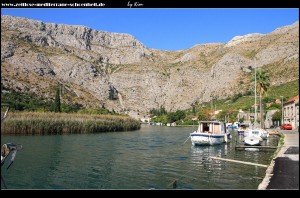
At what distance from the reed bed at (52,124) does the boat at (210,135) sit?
23111 millimetres

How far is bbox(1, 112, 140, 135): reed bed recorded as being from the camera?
166 ft

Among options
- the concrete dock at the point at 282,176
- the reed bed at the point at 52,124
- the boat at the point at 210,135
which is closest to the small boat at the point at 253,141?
the boat at the point at 210,135

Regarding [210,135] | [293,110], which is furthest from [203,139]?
[293,110]

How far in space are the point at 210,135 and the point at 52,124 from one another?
26511 mm

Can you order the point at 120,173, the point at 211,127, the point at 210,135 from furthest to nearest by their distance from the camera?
the point at 211,127 < the point at 210,135 < the point at 120,173

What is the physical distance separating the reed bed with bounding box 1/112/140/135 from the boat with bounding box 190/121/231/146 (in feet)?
75.8

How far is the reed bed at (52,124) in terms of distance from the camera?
50.6 meters

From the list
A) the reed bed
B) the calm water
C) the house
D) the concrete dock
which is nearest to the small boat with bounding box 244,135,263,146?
the house

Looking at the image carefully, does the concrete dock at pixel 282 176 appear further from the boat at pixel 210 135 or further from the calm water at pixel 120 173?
the boat at pixel 210 135

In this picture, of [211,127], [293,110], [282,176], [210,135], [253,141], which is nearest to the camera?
[282,176]

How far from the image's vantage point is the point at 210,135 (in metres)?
45.8

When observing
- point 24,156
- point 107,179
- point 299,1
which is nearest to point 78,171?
point 107,179

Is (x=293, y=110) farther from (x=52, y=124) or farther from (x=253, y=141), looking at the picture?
(x=52, y=124)

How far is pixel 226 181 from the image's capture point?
1969cm
